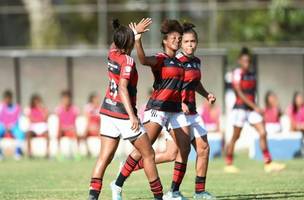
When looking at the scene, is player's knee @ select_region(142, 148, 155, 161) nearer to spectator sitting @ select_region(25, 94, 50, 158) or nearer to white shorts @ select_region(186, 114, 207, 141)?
white shorts @ select_region(186, 114, 207, 141)

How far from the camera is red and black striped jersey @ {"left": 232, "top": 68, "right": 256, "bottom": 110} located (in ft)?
65.4

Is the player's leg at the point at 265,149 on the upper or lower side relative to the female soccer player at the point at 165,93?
lower

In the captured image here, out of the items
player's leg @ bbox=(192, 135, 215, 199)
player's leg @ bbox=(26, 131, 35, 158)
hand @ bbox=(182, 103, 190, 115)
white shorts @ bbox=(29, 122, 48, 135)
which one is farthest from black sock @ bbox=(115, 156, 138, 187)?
white shorts @ bbox=(29, 122, 48, 135)

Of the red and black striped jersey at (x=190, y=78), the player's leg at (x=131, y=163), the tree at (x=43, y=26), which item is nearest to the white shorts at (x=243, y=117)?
the red and black striped jersey at (x=190, y=78)

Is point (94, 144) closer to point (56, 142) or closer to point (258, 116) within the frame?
point (56, 142)

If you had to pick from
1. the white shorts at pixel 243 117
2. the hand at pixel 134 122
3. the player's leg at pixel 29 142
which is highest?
the hand at pixel 134 122

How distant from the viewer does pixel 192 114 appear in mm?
14328

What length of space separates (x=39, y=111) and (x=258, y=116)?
9146 mm

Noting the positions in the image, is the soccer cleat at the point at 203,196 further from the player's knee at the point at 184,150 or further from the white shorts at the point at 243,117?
the white shorts at the point at 243,117

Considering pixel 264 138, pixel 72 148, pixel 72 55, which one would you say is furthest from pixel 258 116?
pixel 72 55

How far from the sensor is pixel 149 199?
14.0 m

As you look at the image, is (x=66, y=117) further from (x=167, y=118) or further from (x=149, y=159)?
(x=149, y=159)

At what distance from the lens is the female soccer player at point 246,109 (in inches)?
776

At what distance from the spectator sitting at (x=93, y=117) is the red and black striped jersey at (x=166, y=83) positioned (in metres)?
13.8
